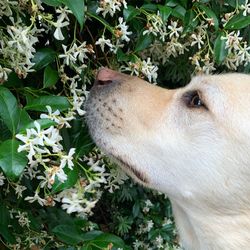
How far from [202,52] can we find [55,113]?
0.98m

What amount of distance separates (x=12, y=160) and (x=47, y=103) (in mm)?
305

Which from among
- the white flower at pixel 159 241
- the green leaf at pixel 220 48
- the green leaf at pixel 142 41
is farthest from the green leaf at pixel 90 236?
the white flower at pixel 159 241

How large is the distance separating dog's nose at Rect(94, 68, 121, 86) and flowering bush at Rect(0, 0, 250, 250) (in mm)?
63

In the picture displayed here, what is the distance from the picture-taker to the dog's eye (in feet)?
7.52

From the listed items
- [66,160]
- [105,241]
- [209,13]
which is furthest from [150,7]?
[105,241]

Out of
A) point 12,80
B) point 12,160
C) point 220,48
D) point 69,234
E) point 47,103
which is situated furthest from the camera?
point 220,48

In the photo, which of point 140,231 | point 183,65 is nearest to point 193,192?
point 183,65

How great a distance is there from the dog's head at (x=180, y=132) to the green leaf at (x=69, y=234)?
0.32 meters

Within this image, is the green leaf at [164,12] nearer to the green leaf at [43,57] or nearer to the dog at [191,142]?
the dog at [191,142]

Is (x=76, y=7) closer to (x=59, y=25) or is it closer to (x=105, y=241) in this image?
(x=59, y=25)

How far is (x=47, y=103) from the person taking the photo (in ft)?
6.40

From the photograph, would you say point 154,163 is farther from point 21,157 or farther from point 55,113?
point 21,157

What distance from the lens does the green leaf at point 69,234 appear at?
228cm

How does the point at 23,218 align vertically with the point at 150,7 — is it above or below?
below
